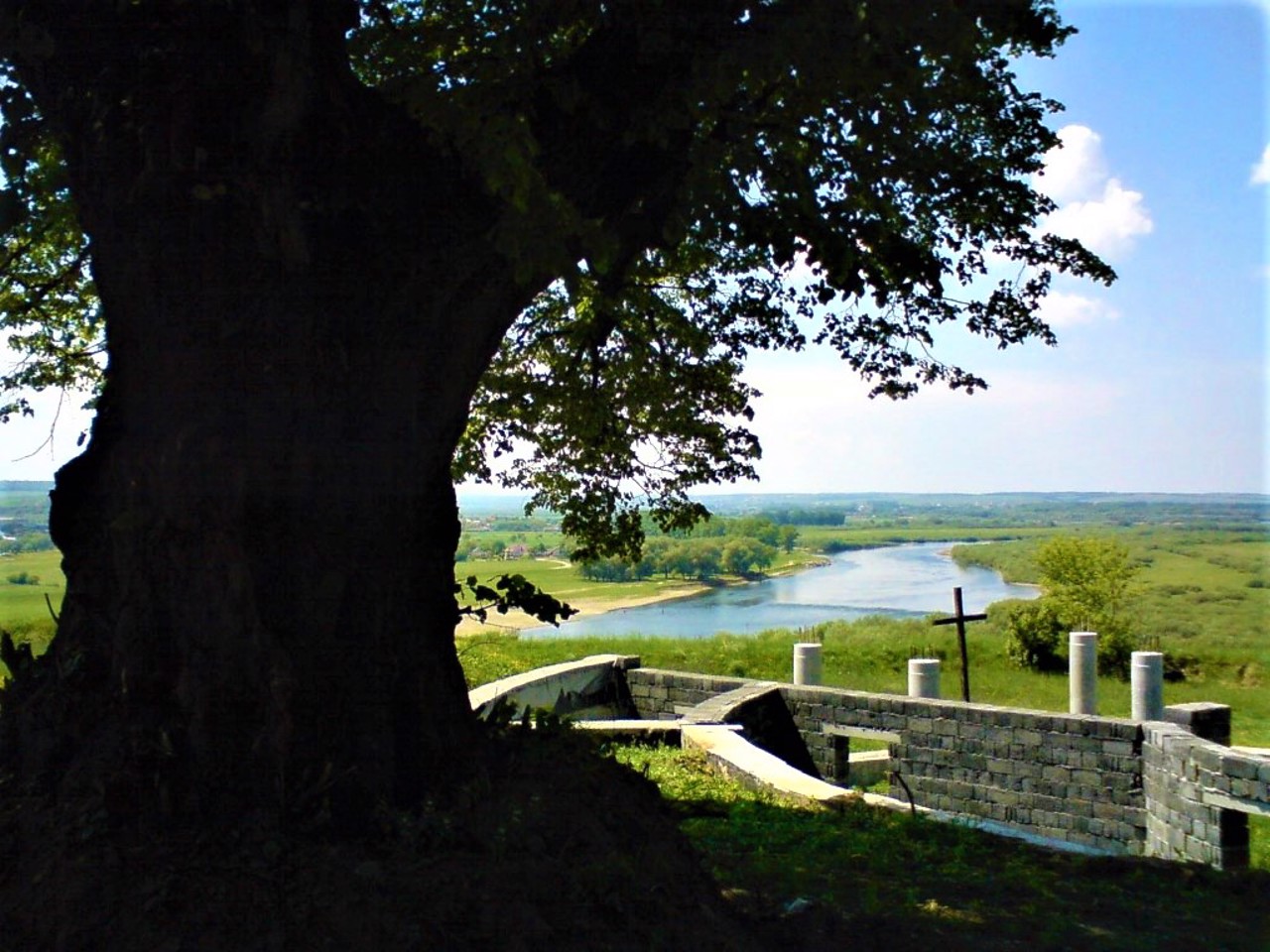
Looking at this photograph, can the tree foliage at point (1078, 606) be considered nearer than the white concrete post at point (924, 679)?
No

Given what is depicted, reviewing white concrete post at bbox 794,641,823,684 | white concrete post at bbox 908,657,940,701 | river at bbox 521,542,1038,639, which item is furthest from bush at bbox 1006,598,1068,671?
white concrete post at bbox 794,641,823,684

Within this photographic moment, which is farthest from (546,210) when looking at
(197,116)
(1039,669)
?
(1039,669)

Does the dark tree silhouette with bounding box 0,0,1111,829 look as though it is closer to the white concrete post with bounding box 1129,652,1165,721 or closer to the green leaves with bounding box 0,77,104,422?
the green leaves with bounding box 0,77,104,422

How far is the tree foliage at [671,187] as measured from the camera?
4.44 meters

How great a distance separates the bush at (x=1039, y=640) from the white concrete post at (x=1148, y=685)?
842 centimetres

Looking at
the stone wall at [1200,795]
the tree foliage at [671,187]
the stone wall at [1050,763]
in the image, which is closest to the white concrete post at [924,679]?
the stone wall at [1050,763]

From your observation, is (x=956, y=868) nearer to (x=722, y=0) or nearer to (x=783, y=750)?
(x=722, y=0)

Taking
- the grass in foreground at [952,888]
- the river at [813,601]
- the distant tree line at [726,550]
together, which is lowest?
the river at [813,601]

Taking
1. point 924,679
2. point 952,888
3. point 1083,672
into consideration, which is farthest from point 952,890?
point 1083,672

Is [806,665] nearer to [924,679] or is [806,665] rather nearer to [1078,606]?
[924,679]

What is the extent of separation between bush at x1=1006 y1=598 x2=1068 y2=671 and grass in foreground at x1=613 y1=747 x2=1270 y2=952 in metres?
15.6

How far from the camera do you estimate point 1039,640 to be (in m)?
22.9

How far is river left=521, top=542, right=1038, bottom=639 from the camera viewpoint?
25698 millimetres

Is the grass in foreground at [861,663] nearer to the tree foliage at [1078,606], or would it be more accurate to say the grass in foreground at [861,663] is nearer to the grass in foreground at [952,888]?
the tree foliage at [1078,606]
